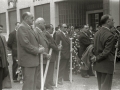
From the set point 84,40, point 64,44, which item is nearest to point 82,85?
point 64,44

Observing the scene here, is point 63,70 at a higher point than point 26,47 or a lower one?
lower

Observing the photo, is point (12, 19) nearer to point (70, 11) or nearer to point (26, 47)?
point (70, 11)

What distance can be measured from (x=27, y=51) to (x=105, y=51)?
168 centimetres

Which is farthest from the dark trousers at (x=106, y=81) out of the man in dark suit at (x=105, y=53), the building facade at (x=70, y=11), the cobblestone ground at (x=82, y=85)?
the building facade at (x=70, y=11)

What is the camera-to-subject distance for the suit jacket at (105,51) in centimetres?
495

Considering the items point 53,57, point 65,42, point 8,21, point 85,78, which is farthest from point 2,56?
point 8,21

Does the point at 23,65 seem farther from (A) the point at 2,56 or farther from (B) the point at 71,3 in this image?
(B) the point at 71,3

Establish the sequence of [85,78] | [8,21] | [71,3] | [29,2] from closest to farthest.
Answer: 1. [85,78]
2. [71,3]
3. [29,2]
4. [8,21]

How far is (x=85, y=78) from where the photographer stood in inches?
346

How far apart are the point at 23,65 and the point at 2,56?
0.97 m

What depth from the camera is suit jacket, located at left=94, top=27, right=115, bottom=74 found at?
4949 millimetres

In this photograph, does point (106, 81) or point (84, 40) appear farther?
point (84, 40)

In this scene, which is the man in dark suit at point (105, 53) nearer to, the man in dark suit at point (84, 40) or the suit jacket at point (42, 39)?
the suit jacket at point (42, 39)

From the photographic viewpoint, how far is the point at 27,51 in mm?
5238
